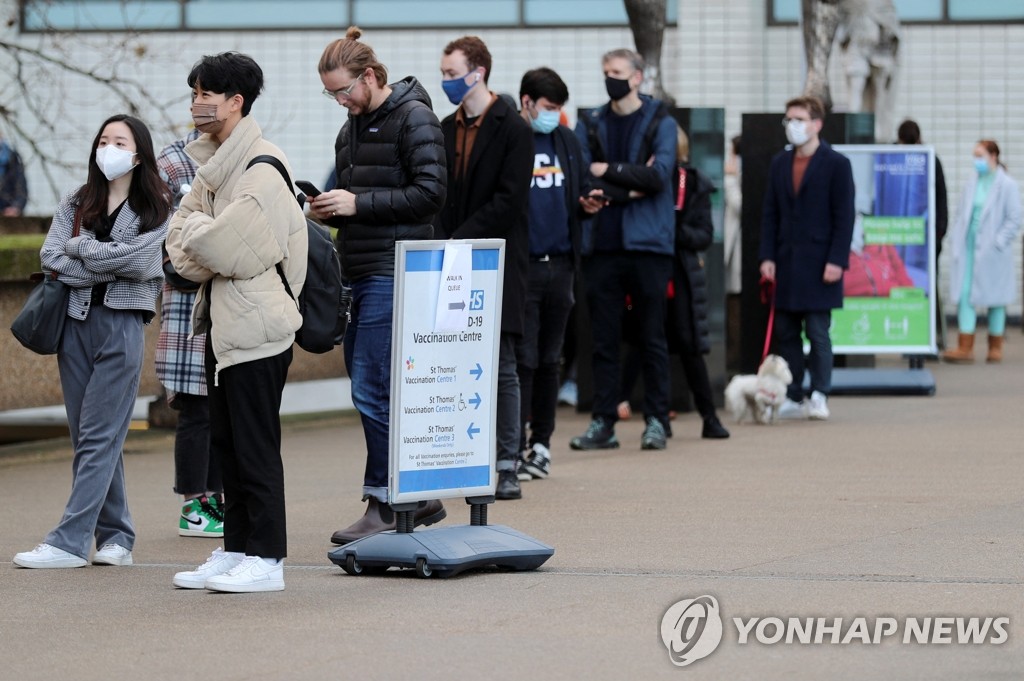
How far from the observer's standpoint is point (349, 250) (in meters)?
7.62

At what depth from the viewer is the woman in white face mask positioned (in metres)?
7.30

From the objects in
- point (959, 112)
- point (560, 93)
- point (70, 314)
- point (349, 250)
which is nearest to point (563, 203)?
point (560, 93)

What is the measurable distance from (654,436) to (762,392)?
1633mm

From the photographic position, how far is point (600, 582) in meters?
6.66

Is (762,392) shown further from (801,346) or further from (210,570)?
(210,570)

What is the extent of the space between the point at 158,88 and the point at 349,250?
17308 millimetres

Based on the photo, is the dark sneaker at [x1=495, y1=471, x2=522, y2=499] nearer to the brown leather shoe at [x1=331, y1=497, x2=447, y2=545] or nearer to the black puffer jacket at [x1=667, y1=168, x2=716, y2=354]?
the brown leather shoe at [x1=331, y1=497, x2=447, y2=545]

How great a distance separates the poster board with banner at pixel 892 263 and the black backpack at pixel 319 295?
8.76 meters

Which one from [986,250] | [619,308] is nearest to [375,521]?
[619,308]

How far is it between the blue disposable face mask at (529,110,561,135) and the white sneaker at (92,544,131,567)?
3.53m

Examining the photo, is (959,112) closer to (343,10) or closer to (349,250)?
(343,10)

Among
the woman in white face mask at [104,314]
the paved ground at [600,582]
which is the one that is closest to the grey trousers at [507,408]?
the paved ground at [600,582]

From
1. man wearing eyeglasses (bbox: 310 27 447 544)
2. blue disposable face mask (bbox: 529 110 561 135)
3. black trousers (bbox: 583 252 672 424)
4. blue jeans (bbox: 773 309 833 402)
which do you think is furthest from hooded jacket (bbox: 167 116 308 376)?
blue jeans (bbox: 773 309 833 402)

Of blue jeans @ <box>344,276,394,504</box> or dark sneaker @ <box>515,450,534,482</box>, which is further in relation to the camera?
dark sneaker @ <box>515,450,534,482</box>
